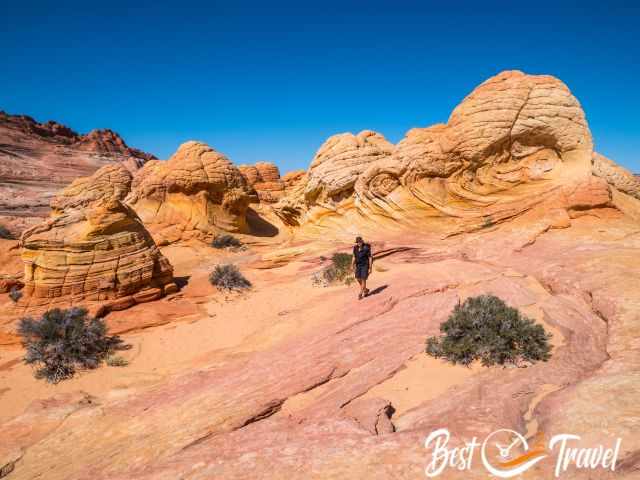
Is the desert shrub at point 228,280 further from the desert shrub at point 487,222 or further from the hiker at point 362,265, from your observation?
the desert shrub at point 487,222

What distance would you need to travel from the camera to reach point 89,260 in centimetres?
968

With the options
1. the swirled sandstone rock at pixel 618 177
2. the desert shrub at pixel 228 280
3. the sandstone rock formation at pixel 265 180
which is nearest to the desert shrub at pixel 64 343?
the desert shrub at pixel 228 280

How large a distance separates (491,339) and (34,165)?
157 ft

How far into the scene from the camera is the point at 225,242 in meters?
18.5

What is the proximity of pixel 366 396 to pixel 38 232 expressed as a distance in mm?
9486

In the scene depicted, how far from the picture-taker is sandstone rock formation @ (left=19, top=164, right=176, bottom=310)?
9328 mm

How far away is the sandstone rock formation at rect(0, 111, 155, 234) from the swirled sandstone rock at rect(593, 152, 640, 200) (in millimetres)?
30290

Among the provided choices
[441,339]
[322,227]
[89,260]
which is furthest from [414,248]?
[89,260]

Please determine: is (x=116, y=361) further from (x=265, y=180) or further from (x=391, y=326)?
(x=265, y=180)

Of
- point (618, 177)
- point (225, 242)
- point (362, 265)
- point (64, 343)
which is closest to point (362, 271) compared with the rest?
point (362, 265)

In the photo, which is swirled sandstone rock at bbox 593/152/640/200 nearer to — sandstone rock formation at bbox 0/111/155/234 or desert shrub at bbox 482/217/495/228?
desert shrub at bbox 482/217/495/228

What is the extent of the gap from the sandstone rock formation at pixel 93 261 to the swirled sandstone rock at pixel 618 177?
629 inches

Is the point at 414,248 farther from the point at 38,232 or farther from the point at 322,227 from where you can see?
the point at 38,232

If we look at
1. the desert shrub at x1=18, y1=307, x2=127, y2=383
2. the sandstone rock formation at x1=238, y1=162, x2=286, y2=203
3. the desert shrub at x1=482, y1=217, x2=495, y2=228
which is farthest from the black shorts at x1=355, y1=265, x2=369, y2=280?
the sandstone rock formation at x1=238, y1=162, x2=286, y2=203
